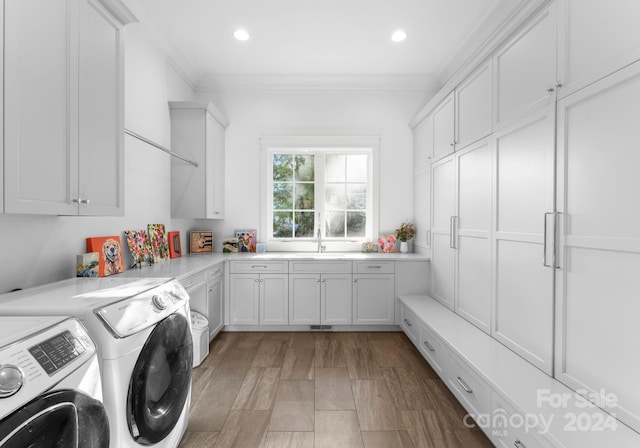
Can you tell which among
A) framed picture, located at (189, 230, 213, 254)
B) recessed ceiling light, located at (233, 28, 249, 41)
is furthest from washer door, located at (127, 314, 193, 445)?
recessed ceiling light, located at (233, 28, 249, 41)

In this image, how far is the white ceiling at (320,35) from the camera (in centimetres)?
248

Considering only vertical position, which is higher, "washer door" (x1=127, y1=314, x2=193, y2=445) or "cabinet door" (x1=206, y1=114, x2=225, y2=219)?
"cabinet door" (x1=206, y1=114, x2=225, y2=219)

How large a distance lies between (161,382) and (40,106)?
4.19ft

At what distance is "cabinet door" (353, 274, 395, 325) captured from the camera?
3.33 m

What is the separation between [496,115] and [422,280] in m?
1.81

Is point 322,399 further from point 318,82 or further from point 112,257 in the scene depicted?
point 318,82

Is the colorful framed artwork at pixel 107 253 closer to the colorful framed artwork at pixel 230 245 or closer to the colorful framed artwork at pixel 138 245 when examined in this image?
the colorful framed artwork at pixel 138 245

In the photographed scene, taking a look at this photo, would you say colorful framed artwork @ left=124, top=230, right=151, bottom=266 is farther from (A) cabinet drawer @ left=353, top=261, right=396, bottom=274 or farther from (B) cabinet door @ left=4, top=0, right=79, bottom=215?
(A) cabinet drawer @ left=353, top=261, right=396, bottom=274

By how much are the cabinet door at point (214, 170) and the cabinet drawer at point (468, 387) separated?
258cm

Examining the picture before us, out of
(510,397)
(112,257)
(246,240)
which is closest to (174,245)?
(246,240)

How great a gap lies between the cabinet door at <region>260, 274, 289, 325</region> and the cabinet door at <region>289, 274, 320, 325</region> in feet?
0.20

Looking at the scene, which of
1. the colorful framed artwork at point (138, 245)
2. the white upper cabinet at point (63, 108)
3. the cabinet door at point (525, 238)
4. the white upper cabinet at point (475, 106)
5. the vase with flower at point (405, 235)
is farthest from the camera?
the vase with flower at point (405, 235)

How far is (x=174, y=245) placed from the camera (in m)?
3.20

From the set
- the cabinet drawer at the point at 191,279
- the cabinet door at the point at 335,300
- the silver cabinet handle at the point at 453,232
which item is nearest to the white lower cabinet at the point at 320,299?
the cabinet door at the point at 335,300
